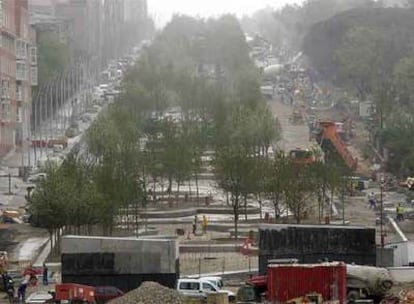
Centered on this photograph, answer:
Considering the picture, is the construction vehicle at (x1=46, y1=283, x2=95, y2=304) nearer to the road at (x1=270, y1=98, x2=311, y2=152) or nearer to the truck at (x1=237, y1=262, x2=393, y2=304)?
the truck at (x1=237, y1=262, x2=393, y2=304)

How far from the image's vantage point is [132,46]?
142 m

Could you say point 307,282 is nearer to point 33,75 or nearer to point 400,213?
point 400,213

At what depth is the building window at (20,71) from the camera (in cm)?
6765

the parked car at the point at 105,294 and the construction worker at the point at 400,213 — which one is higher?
the construction worker at the point at 400,213

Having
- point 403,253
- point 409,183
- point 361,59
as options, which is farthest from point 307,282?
point 361,59

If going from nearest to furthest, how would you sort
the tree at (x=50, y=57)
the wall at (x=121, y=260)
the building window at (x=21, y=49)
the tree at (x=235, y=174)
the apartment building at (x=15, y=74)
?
the wall at (x=121, y=260) → the tree at (x=235, y=174) → the apartment building at (x=15, y=74) → the building window at (x=21, y=49) → the tree at (x=50, y=57)

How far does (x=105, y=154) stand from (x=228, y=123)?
991cm

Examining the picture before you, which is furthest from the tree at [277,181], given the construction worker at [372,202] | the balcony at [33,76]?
the balcony at [33,76]

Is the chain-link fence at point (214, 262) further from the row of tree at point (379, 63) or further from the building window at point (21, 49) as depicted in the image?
the building window at point (21, 49)

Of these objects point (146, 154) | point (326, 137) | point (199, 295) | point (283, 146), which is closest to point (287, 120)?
point (283, 146)

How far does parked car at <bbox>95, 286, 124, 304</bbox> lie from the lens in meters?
28.3

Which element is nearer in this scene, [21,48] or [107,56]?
[21,48]

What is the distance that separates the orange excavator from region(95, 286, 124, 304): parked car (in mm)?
24009

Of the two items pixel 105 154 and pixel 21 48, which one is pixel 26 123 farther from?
pixel 105 154
